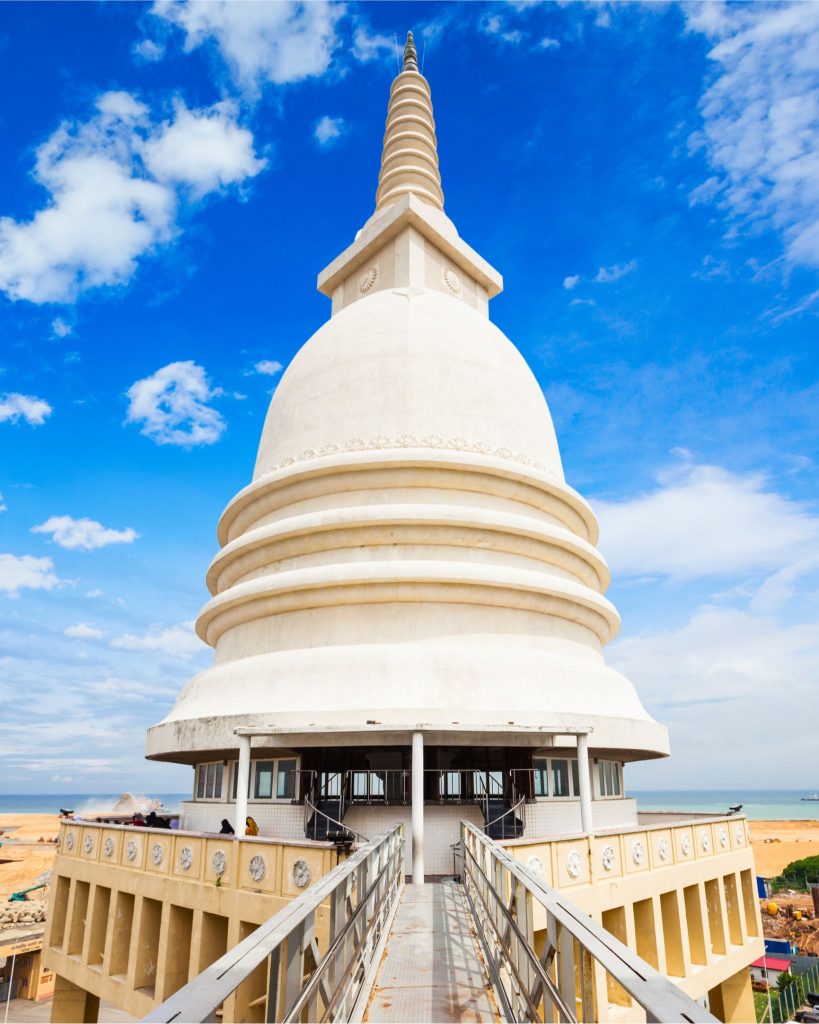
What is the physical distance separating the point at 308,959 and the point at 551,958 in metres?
1.50

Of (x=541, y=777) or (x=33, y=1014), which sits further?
(x=33, y=1014)

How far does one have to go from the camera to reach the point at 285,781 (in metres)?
19.0

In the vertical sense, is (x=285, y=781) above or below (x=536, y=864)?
above

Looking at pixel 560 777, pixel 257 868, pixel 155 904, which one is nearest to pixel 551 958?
pixel 257 868

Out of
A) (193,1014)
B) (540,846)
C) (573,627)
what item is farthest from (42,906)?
(193,1014)

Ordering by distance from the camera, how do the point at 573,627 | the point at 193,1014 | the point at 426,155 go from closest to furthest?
the point at 193,1014 < the point at 573,627 < the point at 426,155

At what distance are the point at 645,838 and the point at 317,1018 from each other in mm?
13832

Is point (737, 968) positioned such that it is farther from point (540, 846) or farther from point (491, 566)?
point (491, 566)

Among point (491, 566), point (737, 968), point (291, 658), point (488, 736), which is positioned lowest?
point (737, 968)

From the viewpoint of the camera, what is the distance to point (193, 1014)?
98.6 inches

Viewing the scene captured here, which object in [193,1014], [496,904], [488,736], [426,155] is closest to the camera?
[193,1014]

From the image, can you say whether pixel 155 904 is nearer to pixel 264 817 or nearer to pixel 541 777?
pixel 264 817

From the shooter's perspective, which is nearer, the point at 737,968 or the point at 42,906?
the point at 737,968

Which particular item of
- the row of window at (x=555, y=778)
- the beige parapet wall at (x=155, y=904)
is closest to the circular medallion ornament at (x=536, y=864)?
the beige parapet wall at (x=155, y=904)
